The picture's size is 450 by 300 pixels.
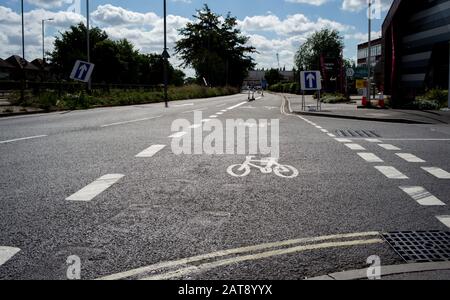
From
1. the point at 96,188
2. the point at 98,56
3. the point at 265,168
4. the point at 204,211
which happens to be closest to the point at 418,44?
the point at 265,168

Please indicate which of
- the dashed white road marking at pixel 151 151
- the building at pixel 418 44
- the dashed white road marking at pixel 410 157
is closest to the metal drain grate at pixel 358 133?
the dashed white road marking at pixel 410 157

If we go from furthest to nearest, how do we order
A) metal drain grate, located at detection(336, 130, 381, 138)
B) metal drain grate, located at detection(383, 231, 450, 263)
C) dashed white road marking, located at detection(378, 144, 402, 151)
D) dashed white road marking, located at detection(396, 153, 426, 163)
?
metal drain grate, located at detection(336, 130, 381, 138), dashed white road marking, located at detection(378, 144, 402, 151), dashed white road marking, located at detection(396, 153, 426, 163), metal drain grate, located at detection(383, 231, 450, 263)

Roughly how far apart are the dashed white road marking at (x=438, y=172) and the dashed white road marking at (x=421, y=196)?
931 mm

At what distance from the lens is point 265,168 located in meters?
7.15

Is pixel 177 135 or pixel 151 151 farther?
pixel 177 135

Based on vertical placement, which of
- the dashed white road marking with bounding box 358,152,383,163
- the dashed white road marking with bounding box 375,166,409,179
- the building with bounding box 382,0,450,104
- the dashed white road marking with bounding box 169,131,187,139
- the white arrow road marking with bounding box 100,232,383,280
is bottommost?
the white arrow road marking with bounding box 100,232,383,280

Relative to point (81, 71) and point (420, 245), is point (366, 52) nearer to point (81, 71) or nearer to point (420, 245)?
point (81, 71)

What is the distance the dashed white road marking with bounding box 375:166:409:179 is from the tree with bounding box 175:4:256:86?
80.8 metres

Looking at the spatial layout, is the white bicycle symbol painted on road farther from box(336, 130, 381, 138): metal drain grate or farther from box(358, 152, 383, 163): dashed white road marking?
box(336, 130, 381, 138): metal drain grate

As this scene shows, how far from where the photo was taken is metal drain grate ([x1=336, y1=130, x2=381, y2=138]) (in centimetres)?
1184

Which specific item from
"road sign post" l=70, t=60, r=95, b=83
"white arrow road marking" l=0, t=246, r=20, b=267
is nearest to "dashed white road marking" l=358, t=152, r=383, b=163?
"white arrow road marking" l=0, t=246, r=20, b=267

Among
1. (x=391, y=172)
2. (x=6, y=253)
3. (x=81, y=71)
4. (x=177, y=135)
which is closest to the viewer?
(x=6, y=253)

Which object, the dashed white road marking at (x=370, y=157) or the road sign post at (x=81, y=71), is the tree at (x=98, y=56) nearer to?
the road sign post at (x=81, y=71)

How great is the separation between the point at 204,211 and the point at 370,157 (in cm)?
444
